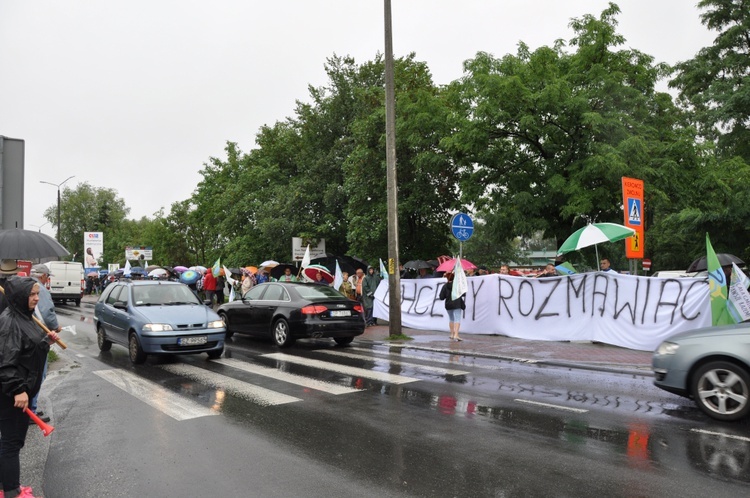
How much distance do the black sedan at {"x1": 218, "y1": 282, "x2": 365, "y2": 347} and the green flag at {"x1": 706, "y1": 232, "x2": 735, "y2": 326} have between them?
716 centimetres

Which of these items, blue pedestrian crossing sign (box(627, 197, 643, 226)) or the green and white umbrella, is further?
the green and white umbrella

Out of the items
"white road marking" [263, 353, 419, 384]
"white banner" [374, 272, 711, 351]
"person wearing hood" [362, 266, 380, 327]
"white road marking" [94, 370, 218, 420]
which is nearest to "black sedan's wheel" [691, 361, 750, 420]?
"white road marking" [263, 353, 419, 384]

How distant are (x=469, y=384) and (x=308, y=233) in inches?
Answer: 898

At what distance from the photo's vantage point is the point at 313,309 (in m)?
12.6

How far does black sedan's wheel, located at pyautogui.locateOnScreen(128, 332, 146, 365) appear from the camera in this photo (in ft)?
34.2

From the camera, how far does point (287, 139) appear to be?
3522cm

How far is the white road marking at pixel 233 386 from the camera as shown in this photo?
24.6 feet

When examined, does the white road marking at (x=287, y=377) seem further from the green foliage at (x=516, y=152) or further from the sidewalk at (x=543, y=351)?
the green foliage at (x=516, y=152)

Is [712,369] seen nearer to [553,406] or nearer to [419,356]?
[553,406]

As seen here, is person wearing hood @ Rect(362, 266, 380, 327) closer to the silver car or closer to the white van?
the silver car

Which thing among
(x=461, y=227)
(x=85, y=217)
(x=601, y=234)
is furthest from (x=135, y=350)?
(x=85, y=217)

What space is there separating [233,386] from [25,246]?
3359mm

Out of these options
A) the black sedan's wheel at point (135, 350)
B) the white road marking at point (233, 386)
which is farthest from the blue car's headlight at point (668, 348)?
the black sedan's wheel at point (135, 350)

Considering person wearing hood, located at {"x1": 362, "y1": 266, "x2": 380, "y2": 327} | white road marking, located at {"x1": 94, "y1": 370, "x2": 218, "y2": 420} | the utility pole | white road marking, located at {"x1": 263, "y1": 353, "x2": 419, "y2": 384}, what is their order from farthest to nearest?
person wearing hood, located at {"x1": 362, "y1": 266, "x2": 380, "y2": 327} < the utility pole < white road marking, located at {"x1": 263, "y1": 353, "x2": 419, "y2": 384} < white road marking, located at {"x1": 94, "y1": 370, "x2": 218, "y2": 420}
